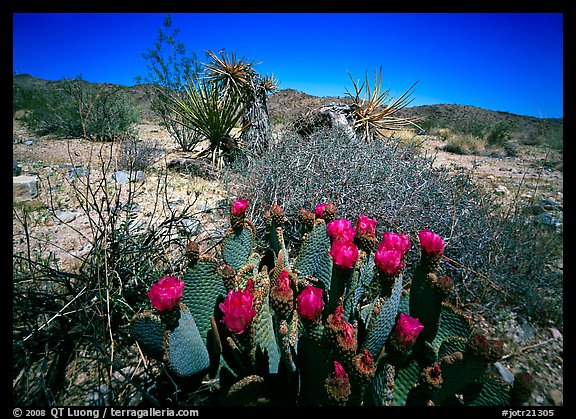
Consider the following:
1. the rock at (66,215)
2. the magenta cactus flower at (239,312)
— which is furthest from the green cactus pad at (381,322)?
the rock at (66,215)

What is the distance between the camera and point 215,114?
6016 millimetres

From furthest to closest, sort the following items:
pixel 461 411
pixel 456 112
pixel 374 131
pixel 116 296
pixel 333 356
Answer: pixel 456 112
pixel 374 131
pixel 116 296
pixel 461 411
pixel 333 356

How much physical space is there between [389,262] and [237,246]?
35.9 inches

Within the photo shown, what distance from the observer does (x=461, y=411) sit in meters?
1.27

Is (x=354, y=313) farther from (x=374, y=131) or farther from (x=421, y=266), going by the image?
(x=374, y=131)

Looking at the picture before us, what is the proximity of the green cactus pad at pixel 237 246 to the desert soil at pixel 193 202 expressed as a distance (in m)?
0.65

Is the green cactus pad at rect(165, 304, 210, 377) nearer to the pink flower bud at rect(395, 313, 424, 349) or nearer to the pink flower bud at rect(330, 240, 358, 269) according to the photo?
the pink flower bud at rect(330, 240, 358, 269)

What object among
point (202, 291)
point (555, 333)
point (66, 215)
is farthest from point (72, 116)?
point (555, 333)

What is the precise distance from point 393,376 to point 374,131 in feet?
21.2

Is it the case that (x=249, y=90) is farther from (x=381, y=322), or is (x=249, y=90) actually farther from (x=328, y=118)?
(x=381, y=322)

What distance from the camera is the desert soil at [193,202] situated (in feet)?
6.22

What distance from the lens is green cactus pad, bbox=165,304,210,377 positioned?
48.4 inches

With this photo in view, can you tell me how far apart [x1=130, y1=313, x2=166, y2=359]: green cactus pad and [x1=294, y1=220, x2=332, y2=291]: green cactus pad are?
2.64ft
